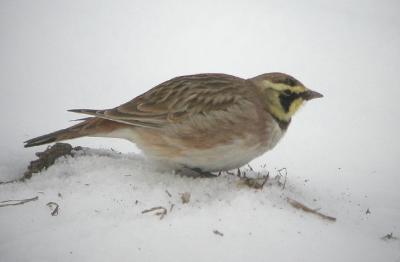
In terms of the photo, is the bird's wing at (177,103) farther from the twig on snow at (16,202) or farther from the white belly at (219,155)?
the twig on snow at (16,202)

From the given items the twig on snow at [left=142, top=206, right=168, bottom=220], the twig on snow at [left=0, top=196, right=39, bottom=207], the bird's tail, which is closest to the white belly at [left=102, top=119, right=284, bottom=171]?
the bird's tail

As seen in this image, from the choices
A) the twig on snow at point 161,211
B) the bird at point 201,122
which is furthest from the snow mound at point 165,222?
the bird at point 201,122

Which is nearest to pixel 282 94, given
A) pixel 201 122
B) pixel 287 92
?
pixel 287 92

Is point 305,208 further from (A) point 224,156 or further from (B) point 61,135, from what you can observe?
(B) point 61,135

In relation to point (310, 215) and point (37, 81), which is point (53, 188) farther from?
point (37, 81)

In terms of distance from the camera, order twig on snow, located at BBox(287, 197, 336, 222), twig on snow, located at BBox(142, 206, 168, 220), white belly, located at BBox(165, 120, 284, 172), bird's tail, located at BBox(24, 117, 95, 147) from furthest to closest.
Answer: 1. bird's tail, located at BBox(24, 117, 95, 147)
2. white belly, located at BBox(165, 120, 284, 172)
3. twig on snow, located at BBox(287, 197, 336, 222)
4. twig on snow, located at BBox(142, 206, 168, 220)

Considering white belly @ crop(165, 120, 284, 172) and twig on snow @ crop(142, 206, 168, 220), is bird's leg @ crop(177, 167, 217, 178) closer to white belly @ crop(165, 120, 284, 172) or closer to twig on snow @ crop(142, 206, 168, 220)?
white belly @ crop(165, 120, 284, 172)

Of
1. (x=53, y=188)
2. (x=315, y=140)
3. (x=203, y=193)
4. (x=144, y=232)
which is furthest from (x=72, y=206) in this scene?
(x=315, y=140)
